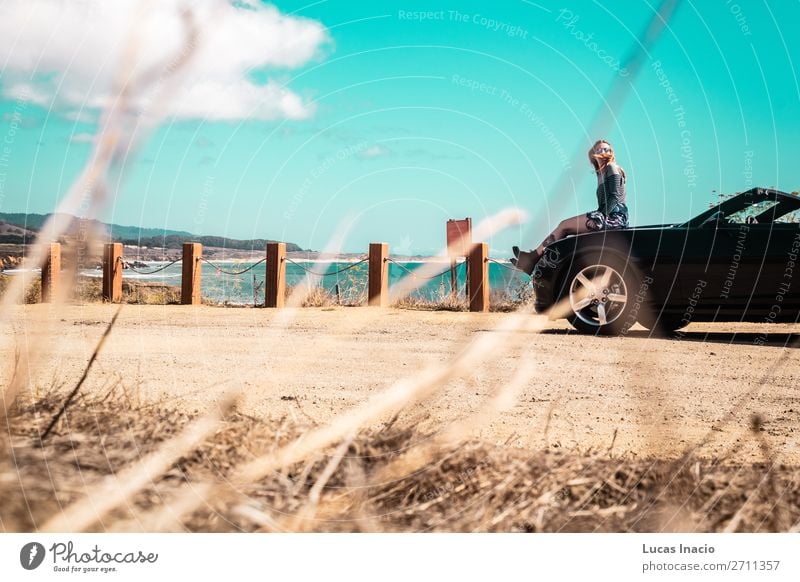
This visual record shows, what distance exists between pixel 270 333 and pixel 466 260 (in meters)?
5.25

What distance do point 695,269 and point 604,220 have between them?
1025 mm

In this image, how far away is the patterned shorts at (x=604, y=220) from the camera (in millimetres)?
7926

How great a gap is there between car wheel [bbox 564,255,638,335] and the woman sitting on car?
0.41 metres

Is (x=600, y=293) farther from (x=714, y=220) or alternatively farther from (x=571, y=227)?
(x=714, y=220)

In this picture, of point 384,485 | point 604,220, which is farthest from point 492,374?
point 384,485

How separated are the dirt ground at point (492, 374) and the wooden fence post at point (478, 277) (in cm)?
363

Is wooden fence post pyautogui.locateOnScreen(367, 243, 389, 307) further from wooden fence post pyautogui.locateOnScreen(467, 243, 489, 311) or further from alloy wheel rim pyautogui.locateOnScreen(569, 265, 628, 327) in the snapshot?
alloy wheel rim pyautogui.locateOnScreen(569, 265, 628, 327)

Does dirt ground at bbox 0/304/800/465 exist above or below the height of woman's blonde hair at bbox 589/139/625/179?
below

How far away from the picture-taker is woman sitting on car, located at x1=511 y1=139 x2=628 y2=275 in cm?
769

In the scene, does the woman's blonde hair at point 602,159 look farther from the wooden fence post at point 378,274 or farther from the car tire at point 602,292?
the wooden fence post at point 378,274

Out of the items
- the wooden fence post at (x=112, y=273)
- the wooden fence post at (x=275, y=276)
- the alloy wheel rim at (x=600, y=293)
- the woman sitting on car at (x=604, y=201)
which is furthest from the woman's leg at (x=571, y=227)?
the wooden fence post at (x=112, y=273)

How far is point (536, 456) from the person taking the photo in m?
2.38

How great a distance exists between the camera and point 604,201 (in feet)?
25.8

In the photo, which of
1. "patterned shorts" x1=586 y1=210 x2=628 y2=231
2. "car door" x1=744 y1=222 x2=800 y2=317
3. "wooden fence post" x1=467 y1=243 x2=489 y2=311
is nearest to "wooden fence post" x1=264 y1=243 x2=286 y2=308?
"wooden fence post" x1=467 y1=243 x2=489 y2=311
